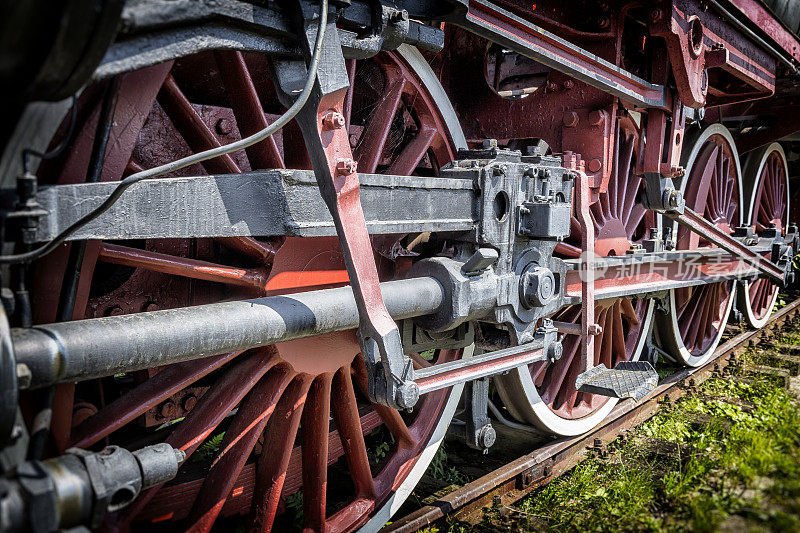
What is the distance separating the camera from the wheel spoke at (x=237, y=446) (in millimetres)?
2121

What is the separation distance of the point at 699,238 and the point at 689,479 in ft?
7.75

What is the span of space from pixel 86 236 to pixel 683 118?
3293mm

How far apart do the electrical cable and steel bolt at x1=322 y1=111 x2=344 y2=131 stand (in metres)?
0.09

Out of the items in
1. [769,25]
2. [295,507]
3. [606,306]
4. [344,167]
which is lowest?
[295,507]

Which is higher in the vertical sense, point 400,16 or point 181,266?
point 400,16

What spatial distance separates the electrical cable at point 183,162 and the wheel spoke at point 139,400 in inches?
24.9

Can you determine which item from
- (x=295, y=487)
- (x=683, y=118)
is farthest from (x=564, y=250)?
(x=295, y=487)

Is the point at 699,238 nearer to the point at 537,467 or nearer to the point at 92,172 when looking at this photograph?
the point at 537,467

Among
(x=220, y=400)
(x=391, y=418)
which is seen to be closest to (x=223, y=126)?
(x=220, y=400)

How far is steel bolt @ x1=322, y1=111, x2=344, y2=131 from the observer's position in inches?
66.8

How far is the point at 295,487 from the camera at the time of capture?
2.73 metres

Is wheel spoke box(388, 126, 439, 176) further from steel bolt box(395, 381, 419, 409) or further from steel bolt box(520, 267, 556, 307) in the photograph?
steel bolt box(395, 381, 419, 409)

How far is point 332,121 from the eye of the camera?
170 centimetres

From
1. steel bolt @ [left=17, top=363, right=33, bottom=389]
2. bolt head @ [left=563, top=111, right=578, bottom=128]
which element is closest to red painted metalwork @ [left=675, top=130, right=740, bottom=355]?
bolt head @ [left=563, top=111, right=578, bottom=128]
